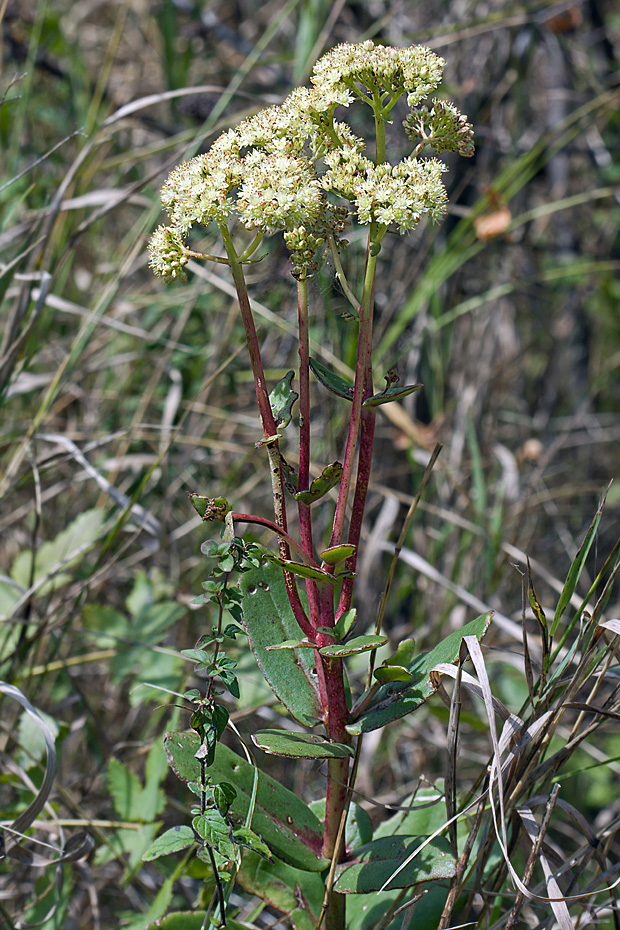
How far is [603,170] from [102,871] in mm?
3299

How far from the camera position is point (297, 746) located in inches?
37.0

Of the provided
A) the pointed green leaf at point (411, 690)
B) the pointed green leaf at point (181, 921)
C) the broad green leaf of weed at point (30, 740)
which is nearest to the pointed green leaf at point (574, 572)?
the pointed green leaf at point (411, 690)

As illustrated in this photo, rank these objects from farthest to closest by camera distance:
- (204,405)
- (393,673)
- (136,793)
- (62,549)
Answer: (204,405) < (62,549) < (136,793) < (393,673)

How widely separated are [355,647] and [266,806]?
1.23 feet

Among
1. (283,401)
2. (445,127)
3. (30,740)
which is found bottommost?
(30,740)

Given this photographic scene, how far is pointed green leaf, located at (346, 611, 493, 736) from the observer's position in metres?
0.99

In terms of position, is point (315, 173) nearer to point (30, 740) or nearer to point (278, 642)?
point (278, 642)

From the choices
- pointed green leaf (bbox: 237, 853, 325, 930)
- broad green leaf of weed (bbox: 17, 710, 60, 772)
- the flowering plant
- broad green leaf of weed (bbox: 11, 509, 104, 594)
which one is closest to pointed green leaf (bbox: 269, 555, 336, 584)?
the flowering plant

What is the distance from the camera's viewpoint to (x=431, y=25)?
10.0ft

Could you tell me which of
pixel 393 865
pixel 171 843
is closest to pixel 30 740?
pixel 171 843

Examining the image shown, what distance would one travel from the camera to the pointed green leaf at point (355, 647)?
2.93ft

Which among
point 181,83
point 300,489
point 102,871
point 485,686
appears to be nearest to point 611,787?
point 102,871

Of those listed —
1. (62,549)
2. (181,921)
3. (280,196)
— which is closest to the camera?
(280,196)

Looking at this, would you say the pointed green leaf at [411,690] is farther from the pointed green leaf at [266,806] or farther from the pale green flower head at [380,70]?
the pale green flower head at [380,70]
